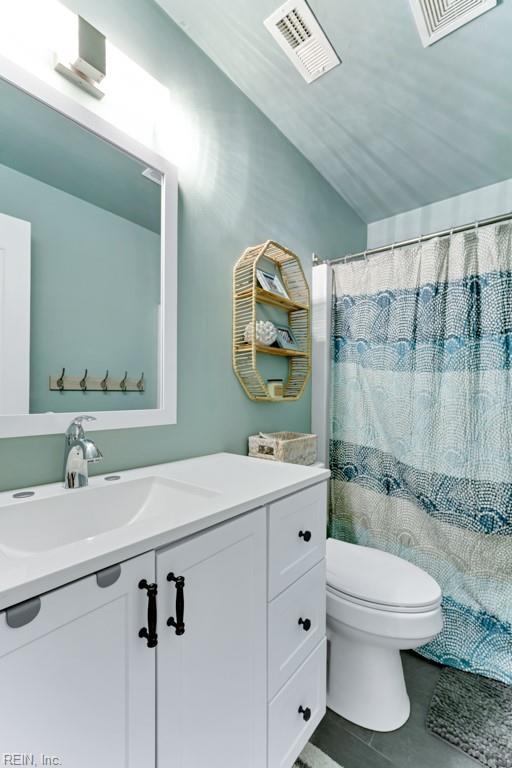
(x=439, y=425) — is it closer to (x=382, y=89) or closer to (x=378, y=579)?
(x=378, y=579)

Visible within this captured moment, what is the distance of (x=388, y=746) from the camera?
1.17 meters

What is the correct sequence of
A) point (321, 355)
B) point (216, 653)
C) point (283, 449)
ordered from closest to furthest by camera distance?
point (216, 653)
point (283, 449)
point (321, 355)

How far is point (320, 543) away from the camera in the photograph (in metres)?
1.11

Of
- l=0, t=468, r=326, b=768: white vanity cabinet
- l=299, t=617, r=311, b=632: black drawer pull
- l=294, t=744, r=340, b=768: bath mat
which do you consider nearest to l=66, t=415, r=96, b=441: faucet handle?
l=0, t=468, r=326, b=768: white vanity cabinet

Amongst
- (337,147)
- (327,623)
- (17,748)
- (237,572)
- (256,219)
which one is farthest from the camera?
(337,147)

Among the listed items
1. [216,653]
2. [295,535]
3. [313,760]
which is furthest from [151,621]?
[313,760]

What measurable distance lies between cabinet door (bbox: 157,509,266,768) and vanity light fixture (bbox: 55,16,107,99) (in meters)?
1.23

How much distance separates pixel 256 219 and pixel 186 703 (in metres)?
1.63

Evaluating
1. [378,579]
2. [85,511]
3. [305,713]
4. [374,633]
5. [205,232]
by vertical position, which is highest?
[205,232]

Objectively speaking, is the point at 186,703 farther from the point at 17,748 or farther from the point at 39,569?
the point at 39,569

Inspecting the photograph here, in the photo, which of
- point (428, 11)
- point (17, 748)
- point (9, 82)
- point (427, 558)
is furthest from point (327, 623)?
point (428, 11)

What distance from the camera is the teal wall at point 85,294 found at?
907 millimetres

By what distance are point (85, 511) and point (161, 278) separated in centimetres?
74

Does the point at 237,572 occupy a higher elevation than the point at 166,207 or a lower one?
lower
